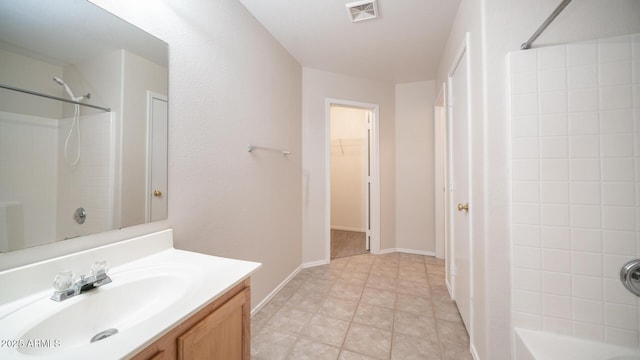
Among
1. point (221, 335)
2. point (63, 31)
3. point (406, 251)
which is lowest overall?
point (406, 251)

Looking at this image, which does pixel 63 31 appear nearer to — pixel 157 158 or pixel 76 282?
pixel 157 158

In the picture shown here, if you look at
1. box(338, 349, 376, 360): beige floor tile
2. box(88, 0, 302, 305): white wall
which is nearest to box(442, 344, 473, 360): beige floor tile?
box(338, 349, 376, 360): beige floor tile

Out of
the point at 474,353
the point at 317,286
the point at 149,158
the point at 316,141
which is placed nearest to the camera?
the point at 149,158

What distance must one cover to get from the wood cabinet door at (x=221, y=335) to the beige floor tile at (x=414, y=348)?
3.36ft

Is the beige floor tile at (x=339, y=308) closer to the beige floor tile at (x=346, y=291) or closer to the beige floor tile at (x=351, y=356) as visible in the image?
the beige floor tile at (x=346, y=291)

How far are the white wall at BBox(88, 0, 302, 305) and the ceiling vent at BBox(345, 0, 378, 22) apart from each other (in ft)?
2.48

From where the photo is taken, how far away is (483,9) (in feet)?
3.89

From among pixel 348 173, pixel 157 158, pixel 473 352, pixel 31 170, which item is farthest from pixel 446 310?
pixel 348 173

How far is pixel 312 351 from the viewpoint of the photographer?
149 cm

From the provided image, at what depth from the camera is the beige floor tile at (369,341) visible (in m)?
1.48

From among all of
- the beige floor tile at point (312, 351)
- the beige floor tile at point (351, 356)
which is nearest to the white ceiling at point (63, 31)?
the beige floor tile at point (312, 351)

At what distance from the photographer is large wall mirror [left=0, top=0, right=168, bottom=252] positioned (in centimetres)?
74

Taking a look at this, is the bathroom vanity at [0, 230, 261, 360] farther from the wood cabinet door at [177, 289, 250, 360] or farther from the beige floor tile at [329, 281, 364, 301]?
Result: the beige floor tile at [329, 281, 364, 301]

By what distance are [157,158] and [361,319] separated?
175 cm
